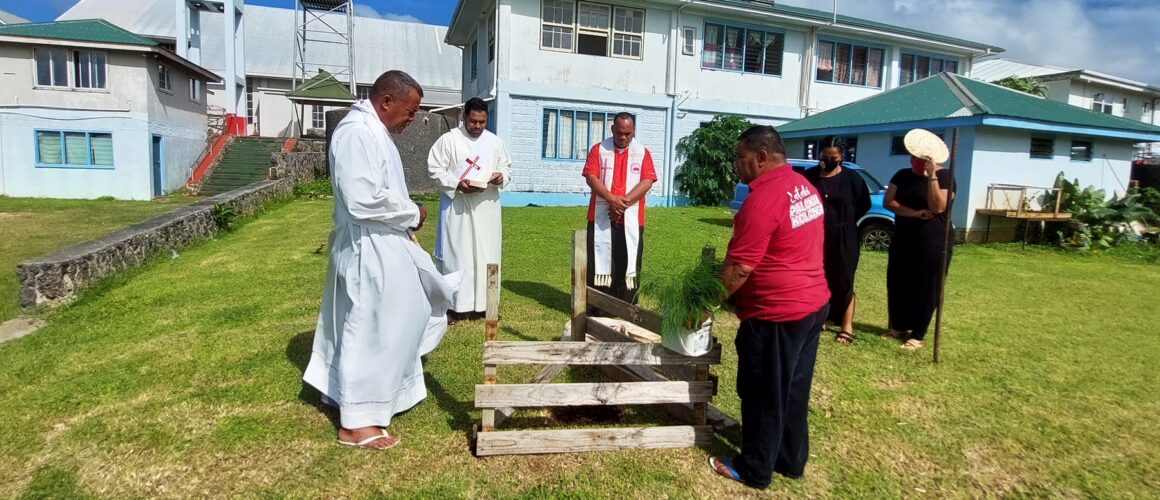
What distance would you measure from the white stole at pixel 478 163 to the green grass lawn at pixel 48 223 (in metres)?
4.61

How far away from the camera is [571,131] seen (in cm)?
1844

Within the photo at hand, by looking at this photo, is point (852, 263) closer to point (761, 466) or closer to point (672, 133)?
point (761, 466)

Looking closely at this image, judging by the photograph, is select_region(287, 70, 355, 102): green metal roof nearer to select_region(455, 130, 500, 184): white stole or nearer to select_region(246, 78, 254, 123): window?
select_region(246, 78, 254, 123): window

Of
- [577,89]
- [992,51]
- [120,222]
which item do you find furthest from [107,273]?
[992,51]

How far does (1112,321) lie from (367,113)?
26.0ft

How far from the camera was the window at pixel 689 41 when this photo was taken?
19.0 m

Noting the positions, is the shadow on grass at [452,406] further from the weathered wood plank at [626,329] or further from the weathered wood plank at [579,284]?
the weathered wood plank at [626,329]

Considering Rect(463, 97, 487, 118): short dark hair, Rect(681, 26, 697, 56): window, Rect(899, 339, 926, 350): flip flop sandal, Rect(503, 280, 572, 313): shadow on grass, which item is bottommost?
Rect(899, 339, 926, 350): flip flop sandal

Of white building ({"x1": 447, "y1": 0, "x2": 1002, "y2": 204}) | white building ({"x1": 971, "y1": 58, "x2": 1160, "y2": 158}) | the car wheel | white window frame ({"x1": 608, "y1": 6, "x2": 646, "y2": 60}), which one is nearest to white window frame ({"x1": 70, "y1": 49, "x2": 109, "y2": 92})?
white building ({"x1": 447, "y1": 0, "x2": 1002, "y2": 204})

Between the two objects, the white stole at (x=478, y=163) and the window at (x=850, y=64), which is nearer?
the white stole at (x=478, y=163)

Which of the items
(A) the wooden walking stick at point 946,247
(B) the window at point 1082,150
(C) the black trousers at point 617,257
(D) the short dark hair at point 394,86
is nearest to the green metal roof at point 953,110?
(B) the window at point 1082,150

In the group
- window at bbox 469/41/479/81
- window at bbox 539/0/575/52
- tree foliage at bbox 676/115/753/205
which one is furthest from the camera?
window at bbox 469/41/479/81

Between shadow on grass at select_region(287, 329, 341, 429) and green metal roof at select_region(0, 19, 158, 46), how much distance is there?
17183 mm

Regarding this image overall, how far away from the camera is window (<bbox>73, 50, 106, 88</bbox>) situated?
61.4 feet
